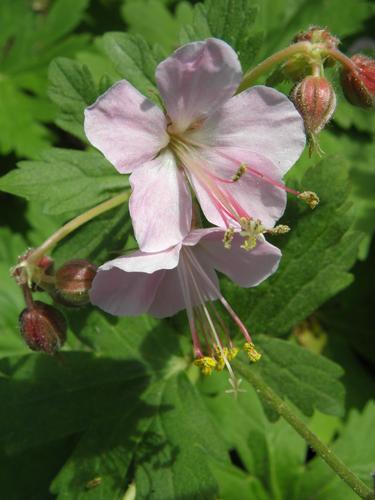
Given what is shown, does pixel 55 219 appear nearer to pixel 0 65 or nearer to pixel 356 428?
pixel 0 65

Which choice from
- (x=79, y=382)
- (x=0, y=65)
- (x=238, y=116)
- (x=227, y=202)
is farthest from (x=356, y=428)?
(x=0, y=65)

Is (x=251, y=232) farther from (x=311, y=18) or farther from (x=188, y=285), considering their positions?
(x=311, y=18)

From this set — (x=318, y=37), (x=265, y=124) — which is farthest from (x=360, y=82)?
(x=265, y=124)

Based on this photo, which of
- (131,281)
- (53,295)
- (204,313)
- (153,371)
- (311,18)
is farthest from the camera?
(311,18)

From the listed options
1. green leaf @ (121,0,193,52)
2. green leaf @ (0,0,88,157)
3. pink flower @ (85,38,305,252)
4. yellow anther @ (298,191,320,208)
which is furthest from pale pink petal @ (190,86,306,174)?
green leaf @ (121,0,193,52)

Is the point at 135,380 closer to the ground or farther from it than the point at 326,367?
closer to the ground

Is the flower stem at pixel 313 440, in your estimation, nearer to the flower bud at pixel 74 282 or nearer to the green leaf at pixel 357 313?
the flower bud at pixel 74 282
